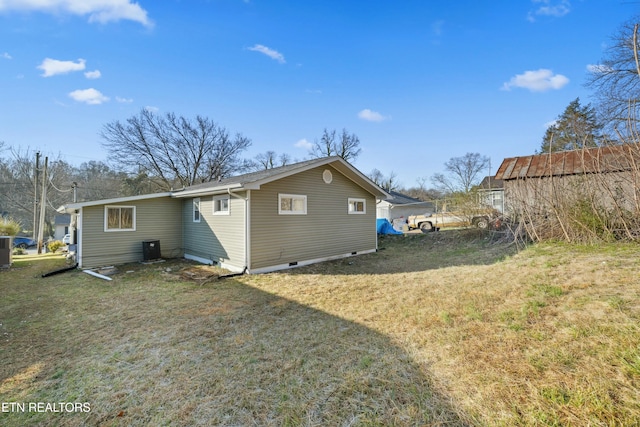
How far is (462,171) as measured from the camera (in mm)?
38281

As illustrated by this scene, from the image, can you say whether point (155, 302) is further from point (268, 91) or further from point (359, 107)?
point (359, 107)

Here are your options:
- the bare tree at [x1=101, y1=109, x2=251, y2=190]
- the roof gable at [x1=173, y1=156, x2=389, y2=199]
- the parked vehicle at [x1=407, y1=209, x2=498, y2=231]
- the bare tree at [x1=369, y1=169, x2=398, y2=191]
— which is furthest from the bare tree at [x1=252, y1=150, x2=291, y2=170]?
the roof gable at [x1=173, y1=156, x2=389, y2=199]

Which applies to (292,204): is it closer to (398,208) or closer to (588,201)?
(588,201)

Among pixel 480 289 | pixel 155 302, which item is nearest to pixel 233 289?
pixel 155 302

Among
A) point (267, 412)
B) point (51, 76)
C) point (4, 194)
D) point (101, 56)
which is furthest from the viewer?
point (4, 194)

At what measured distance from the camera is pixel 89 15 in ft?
27.1

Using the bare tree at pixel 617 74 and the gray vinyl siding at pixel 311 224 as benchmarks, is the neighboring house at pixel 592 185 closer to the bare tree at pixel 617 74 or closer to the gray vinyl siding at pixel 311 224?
the bare tree at pixel 617 74

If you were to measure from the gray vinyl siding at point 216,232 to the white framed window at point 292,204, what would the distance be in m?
1.20

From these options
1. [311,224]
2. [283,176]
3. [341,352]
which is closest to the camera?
[341,352]

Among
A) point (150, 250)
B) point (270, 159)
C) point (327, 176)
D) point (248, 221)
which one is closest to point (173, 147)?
point (270, 159)

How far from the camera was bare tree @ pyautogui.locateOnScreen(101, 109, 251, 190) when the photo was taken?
2300cm

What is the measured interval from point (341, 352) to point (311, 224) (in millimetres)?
6147

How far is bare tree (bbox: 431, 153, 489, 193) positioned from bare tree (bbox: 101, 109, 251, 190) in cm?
2690

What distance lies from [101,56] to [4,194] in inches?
958
